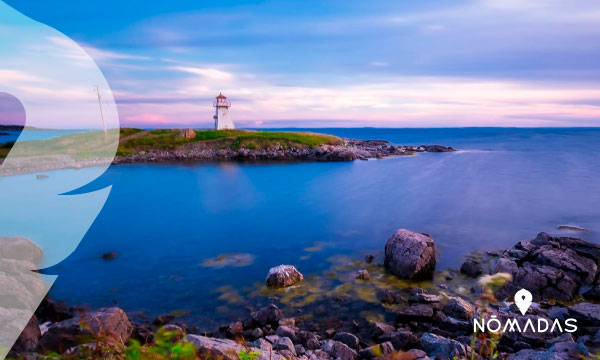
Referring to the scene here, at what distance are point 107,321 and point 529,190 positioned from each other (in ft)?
150

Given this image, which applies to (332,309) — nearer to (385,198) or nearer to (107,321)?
(107,321)

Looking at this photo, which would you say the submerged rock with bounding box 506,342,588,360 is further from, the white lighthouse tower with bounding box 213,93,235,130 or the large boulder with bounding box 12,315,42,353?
the white lighthouse tower with bounding box 213,93,235,130

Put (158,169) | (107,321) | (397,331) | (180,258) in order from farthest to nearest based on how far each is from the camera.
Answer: (158,169)
(180,258)
(397,331)
(107,321)

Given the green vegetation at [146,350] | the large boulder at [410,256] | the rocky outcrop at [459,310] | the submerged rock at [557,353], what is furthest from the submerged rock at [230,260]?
the green vegetation at [146,350]

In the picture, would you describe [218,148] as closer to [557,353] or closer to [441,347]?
[441,347]

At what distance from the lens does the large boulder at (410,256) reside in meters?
17.8

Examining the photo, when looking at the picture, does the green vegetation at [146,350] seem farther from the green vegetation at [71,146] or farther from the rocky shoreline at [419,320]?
the green vegetation at [71,146]

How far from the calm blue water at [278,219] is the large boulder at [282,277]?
122 cm

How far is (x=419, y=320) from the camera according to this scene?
1384cm

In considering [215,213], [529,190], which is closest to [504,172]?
[529,190]

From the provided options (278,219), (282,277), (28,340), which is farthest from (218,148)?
(28,340)

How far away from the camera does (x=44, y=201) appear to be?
39.8 metres

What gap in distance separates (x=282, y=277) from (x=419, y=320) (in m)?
6.19

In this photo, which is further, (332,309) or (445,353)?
(332,309)
